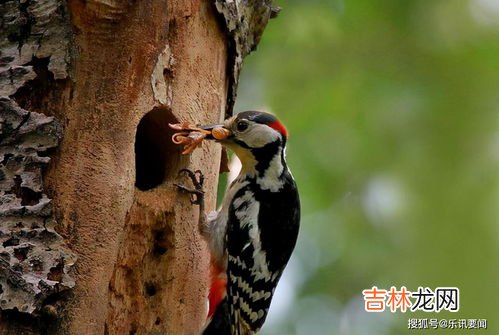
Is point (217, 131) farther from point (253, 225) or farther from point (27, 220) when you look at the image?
point (27, 220)

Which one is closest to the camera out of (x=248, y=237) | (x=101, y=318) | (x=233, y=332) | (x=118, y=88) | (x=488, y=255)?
(x=101, y=318)

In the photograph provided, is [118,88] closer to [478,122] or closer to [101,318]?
[101,318]

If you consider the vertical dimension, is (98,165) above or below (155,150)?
above

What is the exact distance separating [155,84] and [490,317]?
285 centimetres

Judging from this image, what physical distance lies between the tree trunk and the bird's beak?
65 millimetres

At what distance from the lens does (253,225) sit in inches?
141

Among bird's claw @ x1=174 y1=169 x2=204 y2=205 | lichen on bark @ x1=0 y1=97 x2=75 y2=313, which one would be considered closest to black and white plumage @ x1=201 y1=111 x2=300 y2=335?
bird's claw @ x1=174 y1=169 x2=204 y2=205

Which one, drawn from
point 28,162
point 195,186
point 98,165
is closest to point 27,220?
point 28,162

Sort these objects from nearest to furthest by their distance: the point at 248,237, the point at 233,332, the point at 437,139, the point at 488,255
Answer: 1. the point at 233,332
2. the point at 248,237
3. the point at 488,255
4. the point at 437,139

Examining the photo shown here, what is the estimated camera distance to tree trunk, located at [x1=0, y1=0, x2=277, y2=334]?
8.61 feet

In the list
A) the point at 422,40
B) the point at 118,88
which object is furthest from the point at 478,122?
the point at 118,88

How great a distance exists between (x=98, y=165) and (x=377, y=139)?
10.0ft

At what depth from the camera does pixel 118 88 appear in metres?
2.94

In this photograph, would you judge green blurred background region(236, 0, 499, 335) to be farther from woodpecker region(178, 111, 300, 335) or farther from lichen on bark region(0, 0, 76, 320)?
lichen on bark region(0, 0, 76, 320)
